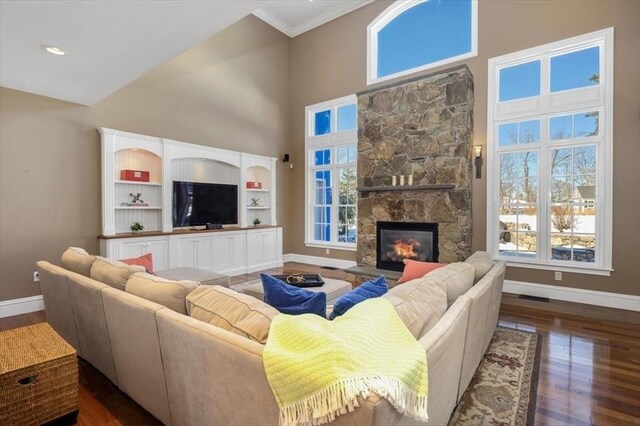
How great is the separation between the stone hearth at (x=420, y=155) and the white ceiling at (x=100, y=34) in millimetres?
3642

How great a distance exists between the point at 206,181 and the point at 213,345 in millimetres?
5110

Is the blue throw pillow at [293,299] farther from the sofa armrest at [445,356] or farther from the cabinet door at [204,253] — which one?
the cabinet door at [204,253]

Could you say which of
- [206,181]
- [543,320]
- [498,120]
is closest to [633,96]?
[498,120]

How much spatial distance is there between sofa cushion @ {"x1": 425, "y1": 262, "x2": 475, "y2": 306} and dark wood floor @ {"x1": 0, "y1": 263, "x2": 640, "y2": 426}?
91 centimetres

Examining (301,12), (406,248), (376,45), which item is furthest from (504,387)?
(301,12)

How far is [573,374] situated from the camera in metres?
2.53

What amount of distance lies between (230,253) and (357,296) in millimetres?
4706

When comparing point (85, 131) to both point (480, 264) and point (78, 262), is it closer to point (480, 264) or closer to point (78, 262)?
point (78, 262)

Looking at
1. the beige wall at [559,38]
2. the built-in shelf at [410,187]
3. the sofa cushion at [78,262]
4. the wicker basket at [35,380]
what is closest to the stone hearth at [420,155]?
the built-in shelf at [410,187]

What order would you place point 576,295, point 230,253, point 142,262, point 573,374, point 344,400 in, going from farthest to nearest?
1. point 230,253
2. point 576,295
3. point 142,262
4. point 573,374
5. point 344,400

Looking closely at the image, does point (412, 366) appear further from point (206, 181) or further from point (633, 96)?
point (206, 181)

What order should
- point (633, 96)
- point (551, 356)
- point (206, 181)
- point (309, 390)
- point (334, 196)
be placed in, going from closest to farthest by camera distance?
point (309, 390), point (551, 356), point (633, 96), point (206, 181), point (334, 196)

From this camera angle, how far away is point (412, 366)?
1.05 meters

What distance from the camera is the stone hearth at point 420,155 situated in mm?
4871
